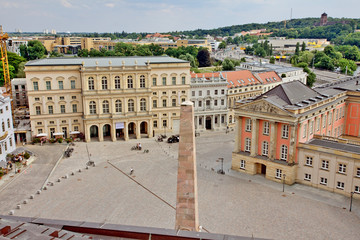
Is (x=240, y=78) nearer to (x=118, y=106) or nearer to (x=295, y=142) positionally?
(x=118, y=106)

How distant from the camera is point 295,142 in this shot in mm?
44938

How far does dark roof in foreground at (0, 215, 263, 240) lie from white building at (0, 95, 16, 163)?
3563 cm

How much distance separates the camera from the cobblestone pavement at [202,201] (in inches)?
1355

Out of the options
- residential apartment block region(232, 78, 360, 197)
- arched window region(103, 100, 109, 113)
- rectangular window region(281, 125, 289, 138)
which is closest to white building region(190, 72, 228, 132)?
arched window region(103, 100, 109, 113)

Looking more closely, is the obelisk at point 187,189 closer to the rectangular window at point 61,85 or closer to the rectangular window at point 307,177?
the rectangular window at point 307,177

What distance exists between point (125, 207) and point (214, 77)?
4445 centimetres

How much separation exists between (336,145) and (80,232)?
118 feet

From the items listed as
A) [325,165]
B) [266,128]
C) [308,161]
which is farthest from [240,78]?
[325,165]

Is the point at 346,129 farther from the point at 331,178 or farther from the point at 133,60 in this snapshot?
the point at 133,60

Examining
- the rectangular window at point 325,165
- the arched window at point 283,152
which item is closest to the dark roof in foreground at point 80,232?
the rectangular window at point 325,165

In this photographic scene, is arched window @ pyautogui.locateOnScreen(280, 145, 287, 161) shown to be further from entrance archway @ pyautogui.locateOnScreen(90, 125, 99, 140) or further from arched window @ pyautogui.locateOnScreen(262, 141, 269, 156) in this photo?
entrance archway @ pyautogui.locateOnScreen(90, 125, 99, 140)

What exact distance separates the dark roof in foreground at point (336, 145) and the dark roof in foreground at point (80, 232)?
30.5 metres

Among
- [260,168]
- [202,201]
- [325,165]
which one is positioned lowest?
[202,201]

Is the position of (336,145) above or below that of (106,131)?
above
